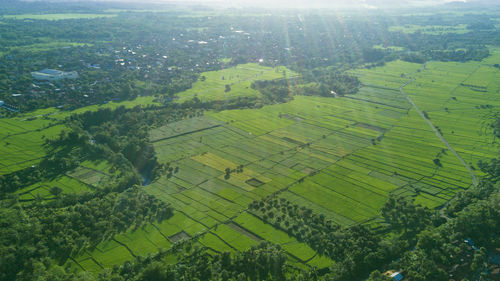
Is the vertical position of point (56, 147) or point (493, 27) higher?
point (493, 27)

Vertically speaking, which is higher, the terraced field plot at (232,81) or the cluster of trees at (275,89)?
the cluster of trees at (275,89)

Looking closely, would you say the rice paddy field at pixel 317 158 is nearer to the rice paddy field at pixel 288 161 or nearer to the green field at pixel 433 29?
the rice paddy field at pixel 288 161

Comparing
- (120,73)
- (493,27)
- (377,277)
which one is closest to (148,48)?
(120,73)

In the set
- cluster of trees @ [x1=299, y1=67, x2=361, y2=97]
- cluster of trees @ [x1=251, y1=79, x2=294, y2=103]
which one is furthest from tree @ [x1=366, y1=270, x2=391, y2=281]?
cluster of trees @ [x1=299, y1=67, x2=361, y2=97]

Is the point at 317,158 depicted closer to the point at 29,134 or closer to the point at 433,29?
the point at 29,134

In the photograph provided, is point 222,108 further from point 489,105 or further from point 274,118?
point 489,105

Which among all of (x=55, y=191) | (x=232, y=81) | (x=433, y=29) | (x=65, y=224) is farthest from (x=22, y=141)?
(x=433, y=29)

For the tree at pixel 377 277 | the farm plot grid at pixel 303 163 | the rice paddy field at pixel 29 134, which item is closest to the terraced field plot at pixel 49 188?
the rice paddy field at pixel 29 134

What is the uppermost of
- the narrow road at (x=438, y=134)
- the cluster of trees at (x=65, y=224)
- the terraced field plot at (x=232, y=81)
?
the narrow road at (x=438, y=134)

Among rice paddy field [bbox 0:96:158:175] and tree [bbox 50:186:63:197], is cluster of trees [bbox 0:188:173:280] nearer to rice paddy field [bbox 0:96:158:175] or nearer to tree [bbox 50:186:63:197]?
tree [bbox 50:186:63:197]
